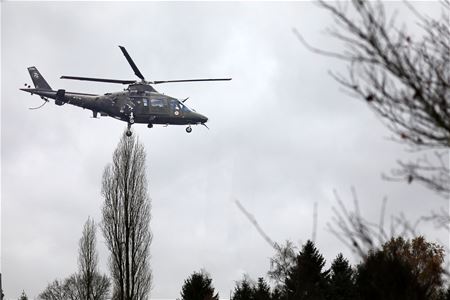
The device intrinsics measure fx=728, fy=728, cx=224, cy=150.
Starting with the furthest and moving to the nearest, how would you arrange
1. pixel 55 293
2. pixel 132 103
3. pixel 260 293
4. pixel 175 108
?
pixel 55 293
pixel 175 108
pixel 132 103
pixel 260 293

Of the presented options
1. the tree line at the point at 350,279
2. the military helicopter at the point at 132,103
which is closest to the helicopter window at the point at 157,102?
the military helicopter at the point at 132,103

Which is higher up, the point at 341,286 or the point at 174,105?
the point at 174,105

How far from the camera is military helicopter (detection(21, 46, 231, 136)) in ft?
127

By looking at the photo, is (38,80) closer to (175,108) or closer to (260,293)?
(175,108)

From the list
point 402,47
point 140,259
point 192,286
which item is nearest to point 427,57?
point 402,47

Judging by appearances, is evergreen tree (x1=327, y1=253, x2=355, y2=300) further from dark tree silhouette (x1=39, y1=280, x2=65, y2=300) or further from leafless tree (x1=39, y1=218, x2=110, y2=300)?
dark tree silhouette (x1=39, y1=280, x2=65, y2=300)

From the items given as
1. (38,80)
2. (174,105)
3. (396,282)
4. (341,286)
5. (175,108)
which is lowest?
(396,282)

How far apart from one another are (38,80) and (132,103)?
5.49 metres

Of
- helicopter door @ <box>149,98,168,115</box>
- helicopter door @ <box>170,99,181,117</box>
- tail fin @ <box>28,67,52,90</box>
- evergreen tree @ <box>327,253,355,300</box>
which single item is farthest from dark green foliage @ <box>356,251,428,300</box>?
tail fin @ <box>28,67,52,90</box>

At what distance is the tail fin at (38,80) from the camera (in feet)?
130

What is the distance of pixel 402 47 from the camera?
15.0 ft

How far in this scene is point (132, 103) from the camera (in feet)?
129

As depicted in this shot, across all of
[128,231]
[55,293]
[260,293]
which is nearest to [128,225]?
[128,231]

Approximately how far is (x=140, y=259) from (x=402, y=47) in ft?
104
